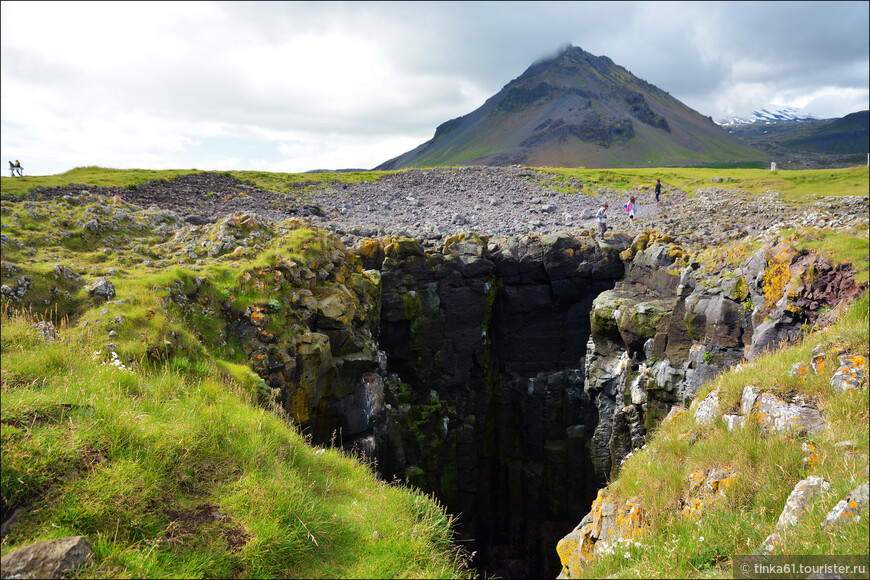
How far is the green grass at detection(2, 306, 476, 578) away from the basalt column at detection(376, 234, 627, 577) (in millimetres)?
16417

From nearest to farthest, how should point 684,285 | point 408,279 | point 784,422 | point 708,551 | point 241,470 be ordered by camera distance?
1. point 708,551
2. point 241,470
3. point 784,422
4. point 684,285
5. point 408,279

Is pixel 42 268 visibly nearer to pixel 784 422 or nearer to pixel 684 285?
pixel 784 422

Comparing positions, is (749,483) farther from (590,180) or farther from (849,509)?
(590,180)

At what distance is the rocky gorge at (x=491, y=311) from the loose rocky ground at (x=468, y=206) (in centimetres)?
29

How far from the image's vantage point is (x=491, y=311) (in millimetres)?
29312

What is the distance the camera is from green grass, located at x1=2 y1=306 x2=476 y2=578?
450cm

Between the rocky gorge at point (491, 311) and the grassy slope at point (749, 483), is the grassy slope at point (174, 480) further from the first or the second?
the grassy slope at point (749, 483)

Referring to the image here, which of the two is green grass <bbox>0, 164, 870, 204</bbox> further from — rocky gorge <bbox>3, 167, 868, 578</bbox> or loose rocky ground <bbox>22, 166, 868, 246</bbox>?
rocky gorge <bbox>3, 167, 868, 578</bbox>

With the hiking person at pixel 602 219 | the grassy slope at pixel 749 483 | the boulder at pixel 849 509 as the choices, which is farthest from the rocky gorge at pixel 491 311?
the boulder at pixel 849 509

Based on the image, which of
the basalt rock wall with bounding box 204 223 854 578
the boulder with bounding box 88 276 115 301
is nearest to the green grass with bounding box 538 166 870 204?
the basalt rock wall with bounding box 204 223 854 578

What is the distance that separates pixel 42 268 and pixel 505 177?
42084 millimetres

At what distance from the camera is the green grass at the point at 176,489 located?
4500 millimetres

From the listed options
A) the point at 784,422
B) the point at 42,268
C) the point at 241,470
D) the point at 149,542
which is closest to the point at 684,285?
the point at 784,422

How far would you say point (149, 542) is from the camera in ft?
14.9
